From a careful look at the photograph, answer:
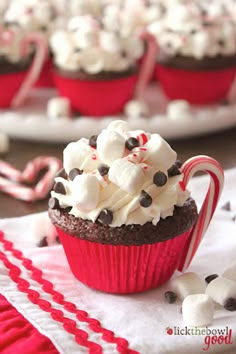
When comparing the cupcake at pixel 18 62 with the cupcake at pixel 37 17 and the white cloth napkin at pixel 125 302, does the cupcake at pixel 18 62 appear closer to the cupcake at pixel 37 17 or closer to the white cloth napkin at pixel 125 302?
the cupcake at pixel 37 17

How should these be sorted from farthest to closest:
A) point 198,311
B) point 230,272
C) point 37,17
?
point 37,17 → point 230,272 → point 198,311

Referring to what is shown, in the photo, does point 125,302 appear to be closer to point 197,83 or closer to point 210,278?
point 210,278

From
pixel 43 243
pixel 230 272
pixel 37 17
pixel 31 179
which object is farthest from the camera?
pixel 37 17

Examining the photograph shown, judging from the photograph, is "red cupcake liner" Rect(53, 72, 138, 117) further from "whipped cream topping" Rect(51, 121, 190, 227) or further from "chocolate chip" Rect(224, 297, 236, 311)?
"chocolate chip" Rect(224, 297, 236, 311)

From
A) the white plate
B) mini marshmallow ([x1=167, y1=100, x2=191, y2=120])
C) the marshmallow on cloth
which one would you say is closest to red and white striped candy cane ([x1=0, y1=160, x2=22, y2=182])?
the white plate

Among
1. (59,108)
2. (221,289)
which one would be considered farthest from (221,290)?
(59,108)

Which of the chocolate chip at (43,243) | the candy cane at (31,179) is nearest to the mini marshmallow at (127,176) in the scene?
the chocolate chip at (43,243)
